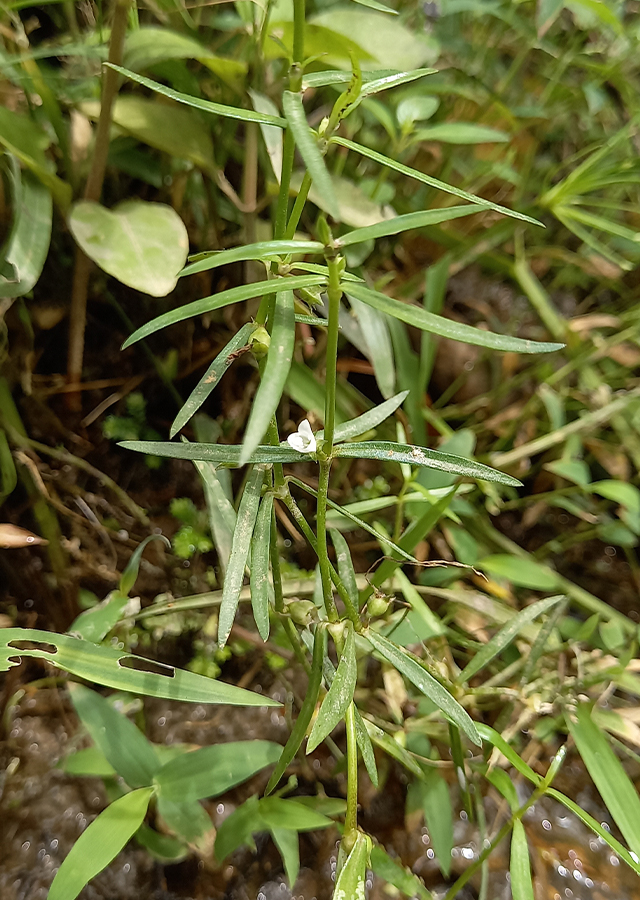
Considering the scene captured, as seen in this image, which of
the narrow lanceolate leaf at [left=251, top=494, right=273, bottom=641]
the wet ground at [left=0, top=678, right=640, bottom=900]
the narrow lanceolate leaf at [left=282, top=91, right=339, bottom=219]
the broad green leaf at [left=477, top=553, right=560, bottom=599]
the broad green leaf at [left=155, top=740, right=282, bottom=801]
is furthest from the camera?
the broad green leaf at [left=477, top=553, right=560, bottom=599]

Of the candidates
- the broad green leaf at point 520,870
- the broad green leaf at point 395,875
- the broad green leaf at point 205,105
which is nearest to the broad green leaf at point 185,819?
the broad green leaf at point 395,875

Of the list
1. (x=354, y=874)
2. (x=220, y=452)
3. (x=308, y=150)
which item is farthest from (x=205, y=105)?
(x=354, y=874)

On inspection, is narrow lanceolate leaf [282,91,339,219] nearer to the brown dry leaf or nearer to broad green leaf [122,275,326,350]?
broad green leaf [122,275,326,350]

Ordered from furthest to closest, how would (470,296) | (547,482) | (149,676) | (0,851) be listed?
(470,296) < (547,482) < (0,851) < (149,676)

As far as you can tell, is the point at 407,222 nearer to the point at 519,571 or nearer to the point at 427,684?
the point at 427,684

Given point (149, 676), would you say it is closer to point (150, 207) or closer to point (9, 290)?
point (9, 290)

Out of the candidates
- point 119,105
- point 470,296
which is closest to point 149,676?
point 119,105

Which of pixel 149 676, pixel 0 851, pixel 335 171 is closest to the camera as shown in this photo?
pixel 149 676

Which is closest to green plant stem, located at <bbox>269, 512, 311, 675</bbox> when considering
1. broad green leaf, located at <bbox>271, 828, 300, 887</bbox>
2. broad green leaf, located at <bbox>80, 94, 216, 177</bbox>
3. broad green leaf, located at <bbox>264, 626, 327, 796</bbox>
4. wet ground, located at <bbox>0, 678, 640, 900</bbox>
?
broad green leaf, located at <bbox>264, 626, 327, 796</bbox>
